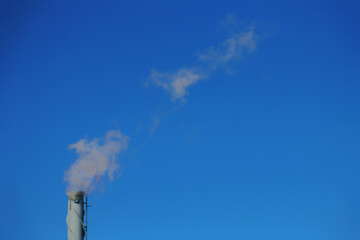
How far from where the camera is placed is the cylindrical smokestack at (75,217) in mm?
19516

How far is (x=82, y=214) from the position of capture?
65.6 ft

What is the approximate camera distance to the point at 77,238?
1944 cm

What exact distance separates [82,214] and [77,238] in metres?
1.16

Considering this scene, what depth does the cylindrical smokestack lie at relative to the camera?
19.5 metres

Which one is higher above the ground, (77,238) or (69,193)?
(69,193)

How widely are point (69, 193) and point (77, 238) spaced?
2.19 m

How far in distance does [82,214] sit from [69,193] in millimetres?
1212

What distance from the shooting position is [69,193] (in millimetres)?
19984

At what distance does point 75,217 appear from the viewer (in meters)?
19.7
